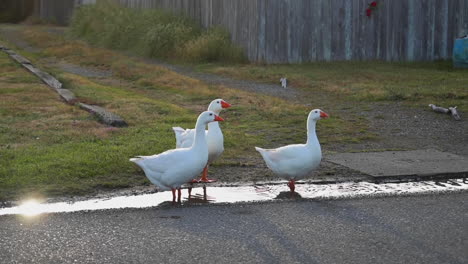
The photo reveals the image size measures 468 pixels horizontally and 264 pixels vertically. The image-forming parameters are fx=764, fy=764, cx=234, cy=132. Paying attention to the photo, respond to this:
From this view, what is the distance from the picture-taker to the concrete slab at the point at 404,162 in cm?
817

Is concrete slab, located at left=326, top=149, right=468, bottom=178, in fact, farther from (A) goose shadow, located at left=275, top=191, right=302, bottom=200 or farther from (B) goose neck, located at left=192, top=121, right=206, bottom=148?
(B) goose neck, located at left=192, top=121, right=206, bottom=148

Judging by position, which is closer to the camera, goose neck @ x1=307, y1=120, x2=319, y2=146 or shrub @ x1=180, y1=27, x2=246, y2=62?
goose neck @ x1=307, y1=120, x2=319, y2=146

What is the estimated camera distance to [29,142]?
9539mm

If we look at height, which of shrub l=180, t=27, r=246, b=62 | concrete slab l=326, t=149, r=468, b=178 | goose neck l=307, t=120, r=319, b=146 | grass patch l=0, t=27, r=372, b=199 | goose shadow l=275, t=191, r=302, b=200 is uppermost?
shrub l=180, t=27, r=246, b=62

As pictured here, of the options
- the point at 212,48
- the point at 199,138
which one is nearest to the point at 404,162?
the point at 199,138

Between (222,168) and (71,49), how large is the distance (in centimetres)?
1556

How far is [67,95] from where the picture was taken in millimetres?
13641

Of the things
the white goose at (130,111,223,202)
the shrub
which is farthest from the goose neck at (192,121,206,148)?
the shrub

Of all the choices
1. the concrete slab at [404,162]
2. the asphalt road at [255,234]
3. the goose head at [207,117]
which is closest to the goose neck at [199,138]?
the goose head at [207,117]

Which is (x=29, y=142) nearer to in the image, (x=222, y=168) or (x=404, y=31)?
(x=222, y=168)

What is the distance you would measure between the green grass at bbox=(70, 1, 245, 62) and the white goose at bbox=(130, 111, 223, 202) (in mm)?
11663

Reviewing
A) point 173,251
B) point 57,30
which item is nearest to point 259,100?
point 173,251

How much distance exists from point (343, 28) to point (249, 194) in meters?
11.6

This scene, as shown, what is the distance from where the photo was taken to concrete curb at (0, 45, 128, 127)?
428 inches
